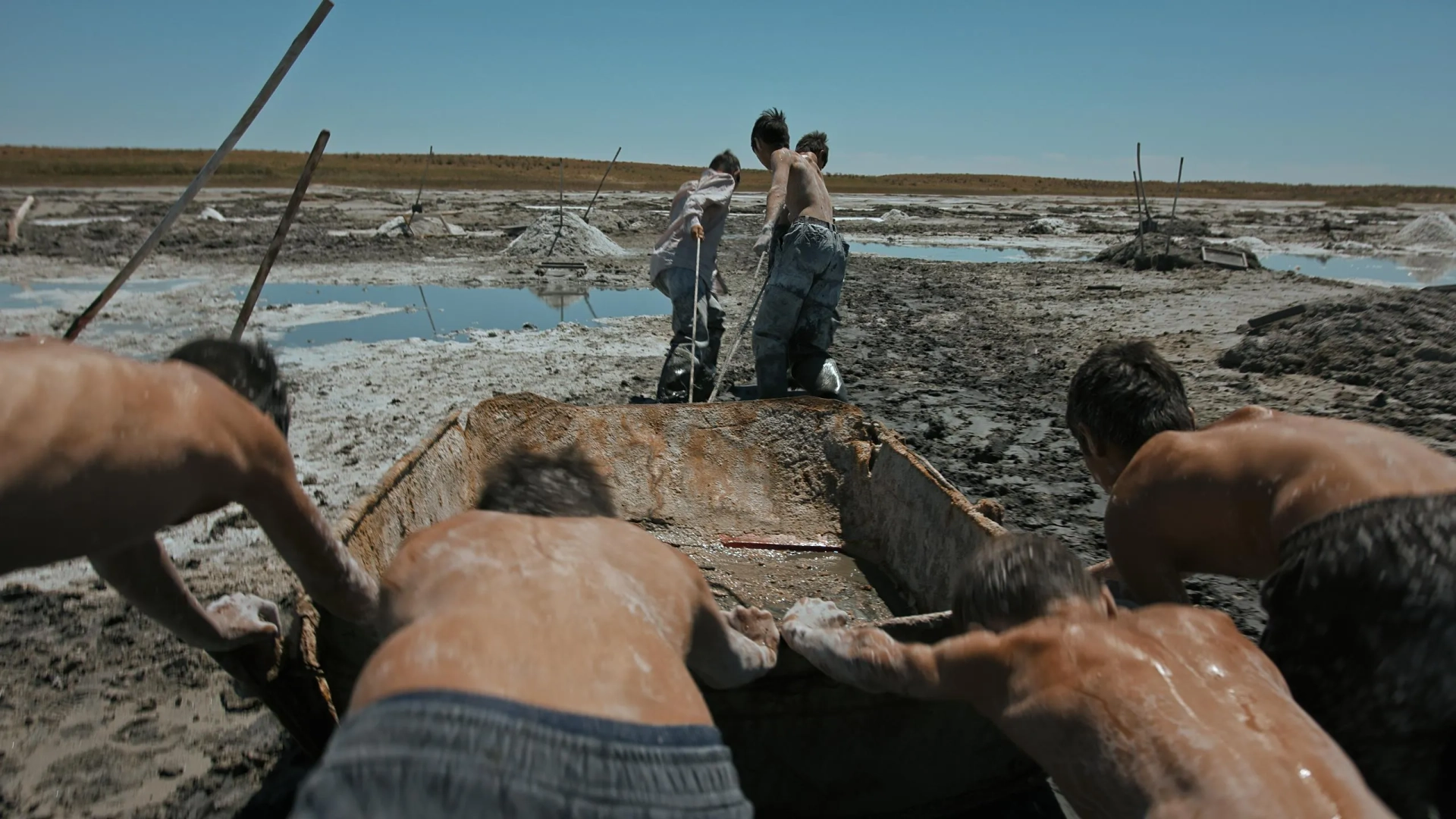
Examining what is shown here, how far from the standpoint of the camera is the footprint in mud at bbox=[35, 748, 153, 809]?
2.90 meters

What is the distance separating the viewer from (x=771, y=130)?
22.3ft

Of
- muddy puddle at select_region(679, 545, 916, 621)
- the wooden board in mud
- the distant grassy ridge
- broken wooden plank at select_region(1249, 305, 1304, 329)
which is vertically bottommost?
muddy puddle at select_region(679, 545, 916, 621)

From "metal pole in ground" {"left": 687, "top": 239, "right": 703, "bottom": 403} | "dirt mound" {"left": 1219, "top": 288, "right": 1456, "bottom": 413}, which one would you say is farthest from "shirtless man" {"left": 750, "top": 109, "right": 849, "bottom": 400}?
"dirt mound" {"left": 1219, "top": 288, "right": 1456, "bottom": 413}

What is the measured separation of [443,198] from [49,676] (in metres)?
34.2

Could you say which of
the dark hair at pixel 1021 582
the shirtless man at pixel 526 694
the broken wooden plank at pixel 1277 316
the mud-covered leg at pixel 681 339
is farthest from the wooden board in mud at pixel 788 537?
the broken wooden plank at pixel 1277 316

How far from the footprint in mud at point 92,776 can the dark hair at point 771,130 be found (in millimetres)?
5363

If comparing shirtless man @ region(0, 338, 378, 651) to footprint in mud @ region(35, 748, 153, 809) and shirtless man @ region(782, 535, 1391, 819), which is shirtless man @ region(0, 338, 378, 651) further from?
shirtless man @ region(782, 535, 1391, 819)

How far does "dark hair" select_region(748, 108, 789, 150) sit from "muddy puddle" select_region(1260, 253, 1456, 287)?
14.9 meters

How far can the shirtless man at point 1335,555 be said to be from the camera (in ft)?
6.70

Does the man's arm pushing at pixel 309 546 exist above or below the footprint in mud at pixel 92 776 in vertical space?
above

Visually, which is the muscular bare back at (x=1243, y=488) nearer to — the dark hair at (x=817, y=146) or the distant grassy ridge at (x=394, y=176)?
the dark hair at (x=817, y=146)

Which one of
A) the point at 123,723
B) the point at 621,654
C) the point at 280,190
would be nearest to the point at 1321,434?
the point at 621,654

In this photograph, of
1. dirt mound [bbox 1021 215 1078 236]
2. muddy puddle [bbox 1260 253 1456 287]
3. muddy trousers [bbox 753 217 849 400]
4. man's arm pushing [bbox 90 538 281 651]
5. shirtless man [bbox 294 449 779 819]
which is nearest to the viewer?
shirtless man [bbox 294 449 779 819]

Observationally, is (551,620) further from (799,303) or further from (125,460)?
(799,303)
